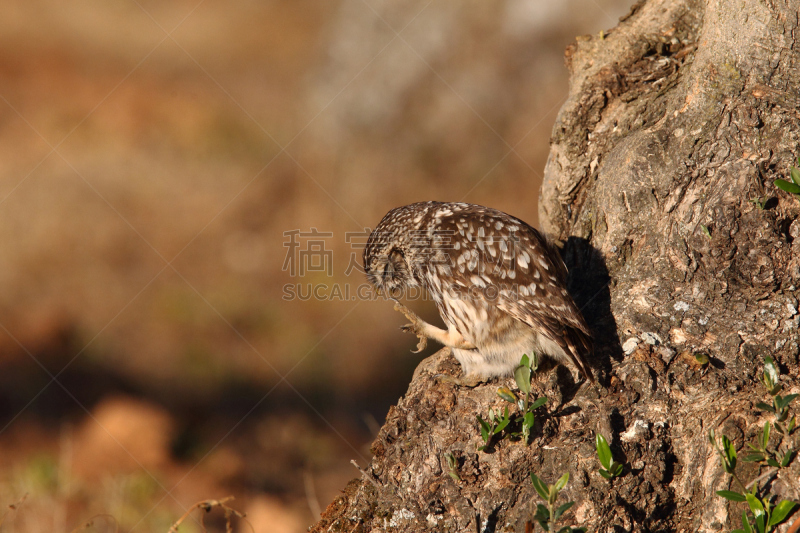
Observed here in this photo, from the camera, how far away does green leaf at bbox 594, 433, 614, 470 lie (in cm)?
220

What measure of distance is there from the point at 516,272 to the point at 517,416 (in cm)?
81

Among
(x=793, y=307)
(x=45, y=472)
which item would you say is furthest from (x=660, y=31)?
(x=45, y=472)

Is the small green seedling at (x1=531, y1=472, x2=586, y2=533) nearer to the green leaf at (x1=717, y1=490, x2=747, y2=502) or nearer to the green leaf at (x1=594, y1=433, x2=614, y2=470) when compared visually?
the green leaf at (x1=594, y1=433, x2=614, y2=470)

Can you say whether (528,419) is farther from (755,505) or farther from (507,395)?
(755,505)

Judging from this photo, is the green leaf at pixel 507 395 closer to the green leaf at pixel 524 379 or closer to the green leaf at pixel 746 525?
the green leaf at pixel 524 379

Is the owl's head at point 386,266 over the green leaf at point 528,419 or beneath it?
over

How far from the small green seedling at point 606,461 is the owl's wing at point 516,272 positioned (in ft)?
1.25

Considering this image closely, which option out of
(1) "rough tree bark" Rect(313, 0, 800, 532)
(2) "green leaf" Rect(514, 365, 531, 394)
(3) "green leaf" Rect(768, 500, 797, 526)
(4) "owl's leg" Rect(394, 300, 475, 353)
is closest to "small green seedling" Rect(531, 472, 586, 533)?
(1) "rough tree bark" Rect(313, 0, 800, 532)

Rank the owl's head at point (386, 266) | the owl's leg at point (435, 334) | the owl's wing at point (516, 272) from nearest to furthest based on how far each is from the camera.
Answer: the owl's wing at point (516, 272)
the owl's leg at point (435, 334)
the owl's head at point (386, 266)

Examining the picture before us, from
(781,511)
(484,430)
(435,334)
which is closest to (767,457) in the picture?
(781,511)

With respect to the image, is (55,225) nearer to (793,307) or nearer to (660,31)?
(660,31)

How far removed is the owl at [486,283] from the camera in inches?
108

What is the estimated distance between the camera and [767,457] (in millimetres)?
2082

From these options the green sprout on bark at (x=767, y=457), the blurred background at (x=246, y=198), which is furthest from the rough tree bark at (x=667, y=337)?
the blurred background at (x=246, y=198)
